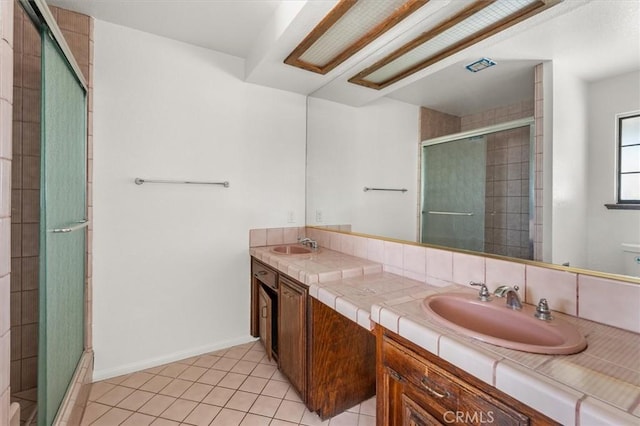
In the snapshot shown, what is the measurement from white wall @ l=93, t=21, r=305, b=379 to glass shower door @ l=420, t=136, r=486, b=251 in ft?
4.44

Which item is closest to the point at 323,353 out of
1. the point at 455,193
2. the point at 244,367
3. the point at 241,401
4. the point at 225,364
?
the point at 241,401

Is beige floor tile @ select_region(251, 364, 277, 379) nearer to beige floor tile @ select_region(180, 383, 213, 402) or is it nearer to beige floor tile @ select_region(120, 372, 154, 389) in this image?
beige floor tile @ select_region(180, 383, 213, 402)

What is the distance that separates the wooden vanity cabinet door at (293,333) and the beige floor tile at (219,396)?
351 mm

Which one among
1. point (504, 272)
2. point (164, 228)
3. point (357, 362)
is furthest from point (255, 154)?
point (504, 272)

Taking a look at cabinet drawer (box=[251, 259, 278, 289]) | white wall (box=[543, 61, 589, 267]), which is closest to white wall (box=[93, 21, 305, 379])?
cabinet drawer (box=[251, 259, 278, 289])

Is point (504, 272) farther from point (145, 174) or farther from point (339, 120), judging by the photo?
point (145, 174)

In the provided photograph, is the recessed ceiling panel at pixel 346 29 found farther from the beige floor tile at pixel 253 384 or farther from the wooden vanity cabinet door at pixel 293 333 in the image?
the beige floor tile at pixel 253 384

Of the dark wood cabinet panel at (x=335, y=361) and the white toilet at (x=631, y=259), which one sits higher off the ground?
the white toilet at (x=631, y=259)

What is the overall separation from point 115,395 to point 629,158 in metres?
2.71

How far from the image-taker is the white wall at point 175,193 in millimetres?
1910

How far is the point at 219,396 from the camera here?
1723mm

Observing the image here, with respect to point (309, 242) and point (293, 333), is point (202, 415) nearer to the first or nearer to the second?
point (293, 333)

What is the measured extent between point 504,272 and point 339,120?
1.69m

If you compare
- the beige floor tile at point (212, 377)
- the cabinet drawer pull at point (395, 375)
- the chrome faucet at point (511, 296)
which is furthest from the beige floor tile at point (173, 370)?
the chrome faucet at point (511, 296)
